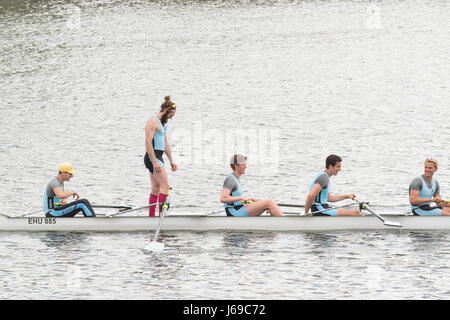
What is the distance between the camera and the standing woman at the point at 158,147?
984 inches

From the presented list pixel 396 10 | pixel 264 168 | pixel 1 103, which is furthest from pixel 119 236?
pixel 396 10

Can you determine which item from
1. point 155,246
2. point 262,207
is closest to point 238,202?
point 262,207

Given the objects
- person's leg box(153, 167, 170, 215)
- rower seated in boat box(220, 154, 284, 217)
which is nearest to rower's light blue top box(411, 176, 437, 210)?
rower seated in boat box(220, 154, 284, 217)

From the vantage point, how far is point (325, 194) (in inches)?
1013

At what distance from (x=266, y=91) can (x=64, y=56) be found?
20598mm

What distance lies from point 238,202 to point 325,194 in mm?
2486

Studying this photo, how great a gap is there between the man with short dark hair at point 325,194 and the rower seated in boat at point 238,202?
3.48 feet

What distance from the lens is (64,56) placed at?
77062 millimetres

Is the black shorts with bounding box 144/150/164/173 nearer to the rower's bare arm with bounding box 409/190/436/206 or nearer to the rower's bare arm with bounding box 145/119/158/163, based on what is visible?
the rower's bare arm with bounding box 145/119/158/163

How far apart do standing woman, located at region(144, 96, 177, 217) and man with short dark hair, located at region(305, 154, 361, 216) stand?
3.96m

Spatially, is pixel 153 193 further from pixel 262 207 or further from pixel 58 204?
pixel 262 207

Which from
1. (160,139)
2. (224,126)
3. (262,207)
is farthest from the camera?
(224,126)
